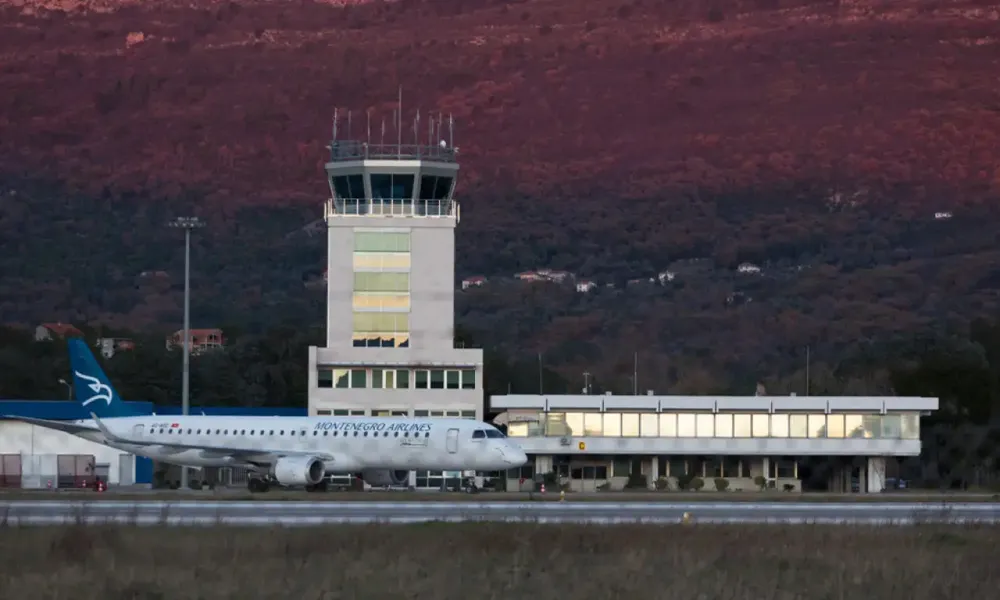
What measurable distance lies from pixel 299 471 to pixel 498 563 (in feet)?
130

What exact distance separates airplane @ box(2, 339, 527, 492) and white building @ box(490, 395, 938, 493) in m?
8.56

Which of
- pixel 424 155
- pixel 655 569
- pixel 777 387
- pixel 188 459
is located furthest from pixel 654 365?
pixel 655 569

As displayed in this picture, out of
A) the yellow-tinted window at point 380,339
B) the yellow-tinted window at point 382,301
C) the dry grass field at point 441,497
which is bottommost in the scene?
the dry grass field at point 441,497

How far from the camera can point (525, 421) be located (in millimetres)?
83625

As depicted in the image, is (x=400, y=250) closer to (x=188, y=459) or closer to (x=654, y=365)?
(x=188, y=459)

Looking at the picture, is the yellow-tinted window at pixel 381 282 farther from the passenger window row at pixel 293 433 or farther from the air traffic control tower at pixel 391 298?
the passenger window row at pixel 293 433

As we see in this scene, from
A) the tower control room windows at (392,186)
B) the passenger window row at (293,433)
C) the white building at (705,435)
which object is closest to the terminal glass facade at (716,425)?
the white building at (705,435)

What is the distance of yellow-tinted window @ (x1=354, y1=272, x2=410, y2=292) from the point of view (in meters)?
89.4

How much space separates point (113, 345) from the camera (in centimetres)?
15988

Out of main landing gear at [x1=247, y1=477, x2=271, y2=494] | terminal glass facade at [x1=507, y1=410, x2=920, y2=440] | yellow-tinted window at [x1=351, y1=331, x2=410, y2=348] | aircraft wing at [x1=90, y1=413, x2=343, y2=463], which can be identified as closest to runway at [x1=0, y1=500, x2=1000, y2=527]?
main landing gear at [x1=247, y1=477, x2=271, y2=494]

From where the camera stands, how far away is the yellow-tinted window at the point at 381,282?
8938 centimetres

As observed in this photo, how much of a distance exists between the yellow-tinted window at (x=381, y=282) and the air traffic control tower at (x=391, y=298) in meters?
0.05

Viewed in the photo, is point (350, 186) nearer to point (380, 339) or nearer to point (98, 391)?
point (380, 339)

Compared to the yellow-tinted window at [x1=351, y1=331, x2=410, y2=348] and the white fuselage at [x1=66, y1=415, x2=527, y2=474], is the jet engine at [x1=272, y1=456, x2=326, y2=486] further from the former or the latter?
the yellow-tinted window at [x1=351, y1=331, x2=410, y2=348]
